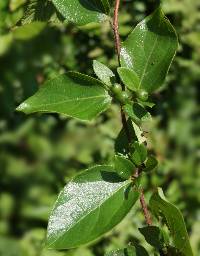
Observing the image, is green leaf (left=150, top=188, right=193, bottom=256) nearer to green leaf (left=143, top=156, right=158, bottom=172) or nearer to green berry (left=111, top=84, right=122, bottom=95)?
green leaf (left=143, top=156, right=158, bottom=172)

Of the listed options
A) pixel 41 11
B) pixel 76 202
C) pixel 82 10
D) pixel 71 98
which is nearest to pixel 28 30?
pixel 41 11

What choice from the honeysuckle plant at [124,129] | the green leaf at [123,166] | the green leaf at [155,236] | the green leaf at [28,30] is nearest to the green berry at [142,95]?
the honeysuckle plant at [124,129]

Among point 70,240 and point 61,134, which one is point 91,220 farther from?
point 61,134

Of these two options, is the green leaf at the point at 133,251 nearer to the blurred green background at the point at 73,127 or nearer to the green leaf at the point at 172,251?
the green leaf at the point at 172,251

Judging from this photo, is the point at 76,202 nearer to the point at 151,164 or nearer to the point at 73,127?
the point at 151,164

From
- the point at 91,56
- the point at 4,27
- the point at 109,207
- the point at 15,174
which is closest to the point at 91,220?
the point at 109,207

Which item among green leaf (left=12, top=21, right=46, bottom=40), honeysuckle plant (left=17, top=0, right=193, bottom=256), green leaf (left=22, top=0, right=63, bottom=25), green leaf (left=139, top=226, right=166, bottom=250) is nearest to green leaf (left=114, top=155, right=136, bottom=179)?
honeysuckle plant (left=17, top=0, right=193, bottom=256)
